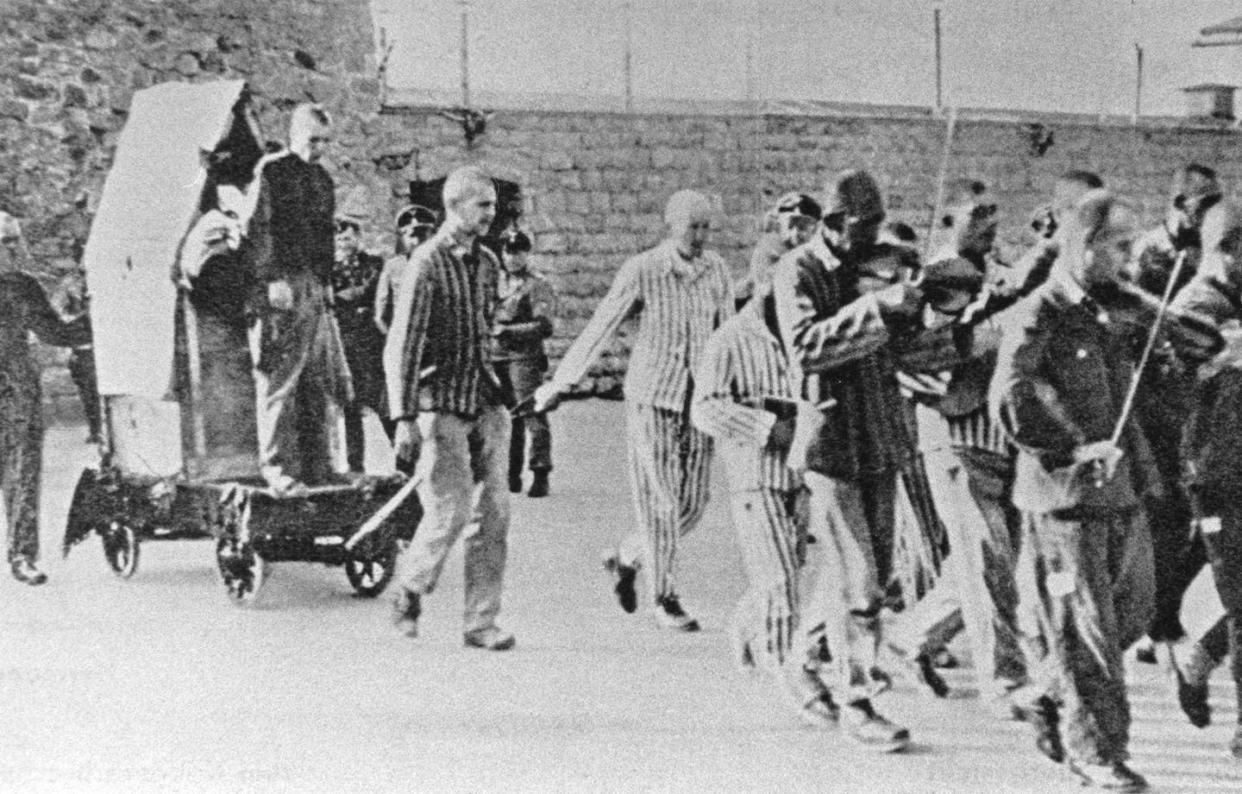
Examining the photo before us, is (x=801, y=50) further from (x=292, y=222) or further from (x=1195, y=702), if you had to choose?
(x=1195, y=702)

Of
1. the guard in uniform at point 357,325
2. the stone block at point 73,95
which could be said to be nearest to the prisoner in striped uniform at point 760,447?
the guard in uniform at point 357,325

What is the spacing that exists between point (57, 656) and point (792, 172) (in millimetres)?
2388

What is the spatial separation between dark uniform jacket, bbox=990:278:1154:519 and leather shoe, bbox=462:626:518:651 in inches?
65.2

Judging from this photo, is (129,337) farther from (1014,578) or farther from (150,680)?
(1014,578)

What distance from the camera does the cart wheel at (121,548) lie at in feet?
17.0

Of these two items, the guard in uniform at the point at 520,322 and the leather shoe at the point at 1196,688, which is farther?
the guard in uniform at the point at 520,322

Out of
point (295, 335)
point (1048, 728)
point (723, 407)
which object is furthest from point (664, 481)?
point (1048, 728)

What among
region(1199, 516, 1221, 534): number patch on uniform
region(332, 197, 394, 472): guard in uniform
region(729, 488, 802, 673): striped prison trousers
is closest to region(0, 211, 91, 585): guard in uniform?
region(332, 197, 394, 472): guard in uniform

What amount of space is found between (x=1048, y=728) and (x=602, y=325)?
1802 millimetres

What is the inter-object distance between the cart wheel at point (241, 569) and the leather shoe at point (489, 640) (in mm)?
699

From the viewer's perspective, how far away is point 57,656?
4477 mm

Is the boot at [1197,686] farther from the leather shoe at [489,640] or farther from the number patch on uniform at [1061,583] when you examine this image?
the leather shoe at [489,640]

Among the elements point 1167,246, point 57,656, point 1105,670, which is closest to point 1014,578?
point 1105,670

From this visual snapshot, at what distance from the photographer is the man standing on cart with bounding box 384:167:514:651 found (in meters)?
4.75
